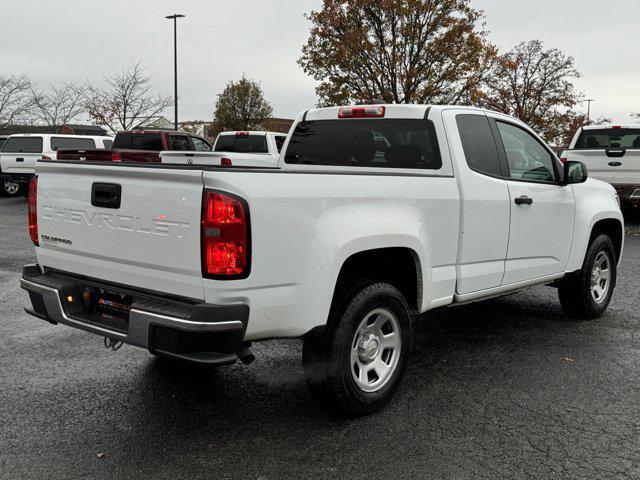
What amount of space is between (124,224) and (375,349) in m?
1.66

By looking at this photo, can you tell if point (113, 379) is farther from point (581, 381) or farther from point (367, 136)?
point (581, 381)

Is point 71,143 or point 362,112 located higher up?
point 362,112

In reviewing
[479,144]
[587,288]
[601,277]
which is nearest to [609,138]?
[601,277]

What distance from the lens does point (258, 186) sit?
2936mm

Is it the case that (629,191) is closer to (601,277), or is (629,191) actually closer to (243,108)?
(601,277)

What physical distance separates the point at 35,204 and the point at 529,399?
3.39 metres

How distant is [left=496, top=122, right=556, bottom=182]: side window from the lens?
4777 mm

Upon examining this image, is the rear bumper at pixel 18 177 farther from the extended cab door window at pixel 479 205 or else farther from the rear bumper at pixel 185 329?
the rear bumper at pixel 185 329

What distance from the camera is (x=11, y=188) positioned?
1998 centimetres

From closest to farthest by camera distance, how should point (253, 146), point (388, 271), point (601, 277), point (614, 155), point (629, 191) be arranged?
point (388, 271) → point (601, 277) → point (614, 155) → point (629, 191) → point (253, 146)

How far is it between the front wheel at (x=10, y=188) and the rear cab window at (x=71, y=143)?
315 cm

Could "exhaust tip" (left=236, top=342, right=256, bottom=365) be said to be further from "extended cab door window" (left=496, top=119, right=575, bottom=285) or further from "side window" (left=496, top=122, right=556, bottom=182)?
"side window" (left=496, top=122, right=556, bottom=182)

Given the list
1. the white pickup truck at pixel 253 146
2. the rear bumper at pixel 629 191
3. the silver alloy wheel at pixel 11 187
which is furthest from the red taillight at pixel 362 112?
the silver alloy wheel at pixel 11 187

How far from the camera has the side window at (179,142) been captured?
51.1 feet
